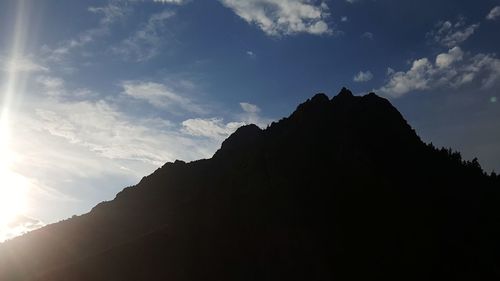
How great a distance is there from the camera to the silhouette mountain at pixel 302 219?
5409 cm

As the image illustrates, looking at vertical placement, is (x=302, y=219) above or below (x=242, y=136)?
below

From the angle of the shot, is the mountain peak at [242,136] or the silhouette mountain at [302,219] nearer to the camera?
the silhouette mountain at [302,219]

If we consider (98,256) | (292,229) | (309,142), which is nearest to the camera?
(98,256)

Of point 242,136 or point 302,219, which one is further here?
point 242,136

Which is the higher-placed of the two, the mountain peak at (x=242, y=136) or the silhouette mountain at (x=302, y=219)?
the mountain peak at (x=242, y=136)

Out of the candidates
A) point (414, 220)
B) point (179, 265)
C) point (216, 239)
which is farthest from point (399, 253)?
point (179, 265)

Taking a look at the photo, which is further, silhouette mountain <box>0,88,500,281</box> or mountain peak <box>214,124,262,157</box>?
mountain peak <box>214,124,262,157</box>

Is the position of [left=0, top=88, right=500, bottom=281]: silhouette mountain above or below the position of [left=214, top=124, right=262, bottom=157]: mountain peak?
below

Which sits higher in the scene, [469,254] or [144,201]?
[144,201]

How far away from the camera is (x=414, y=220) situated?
6162 centimetres

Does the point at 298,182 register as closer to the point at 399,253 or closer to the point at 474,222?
the point at 399,253

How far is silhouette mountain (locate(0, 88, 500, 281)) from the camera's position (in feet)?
177

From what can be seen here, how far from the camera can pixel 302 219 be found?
6000 centimetres

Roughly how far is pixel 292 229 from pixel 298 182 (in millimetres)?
7892
